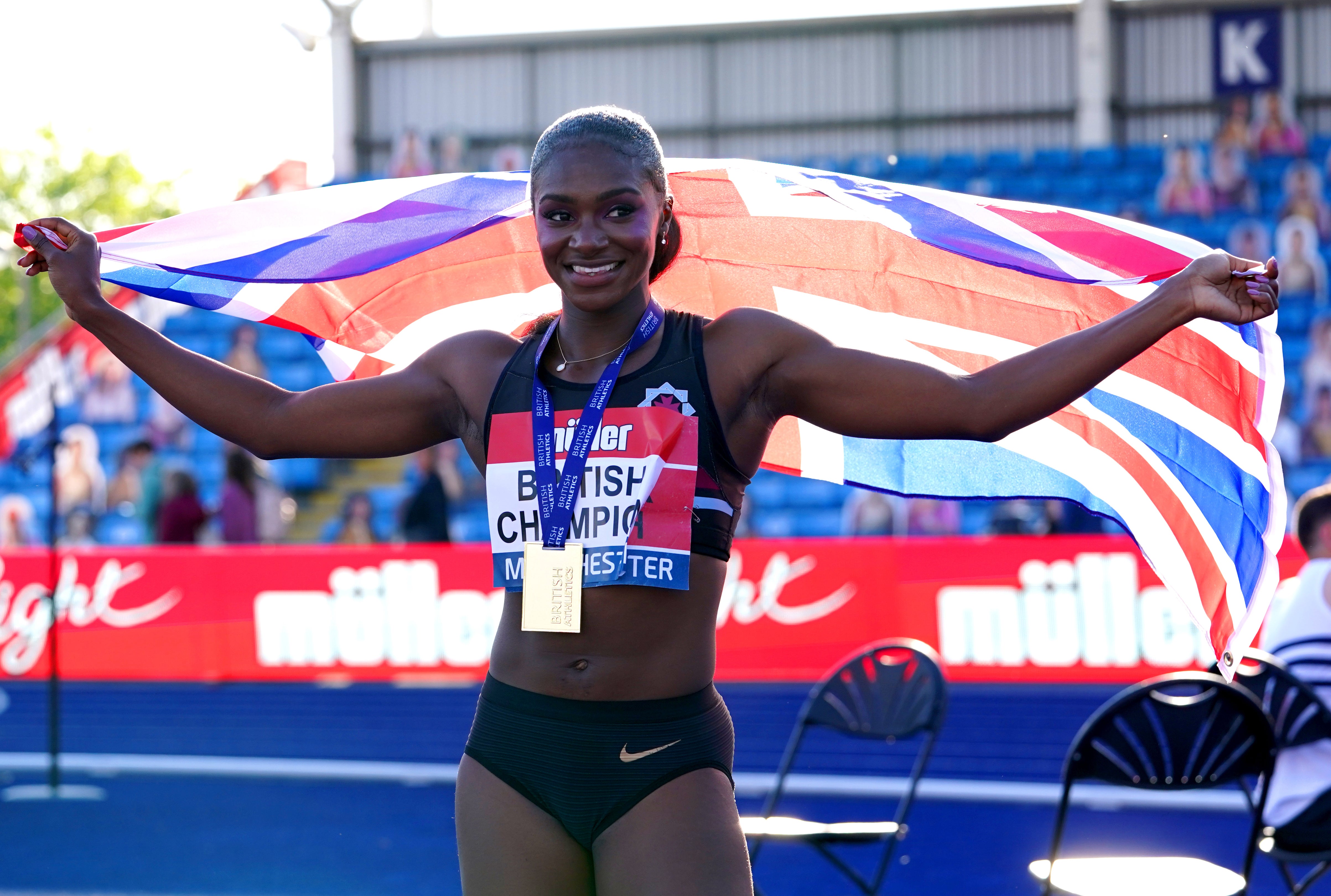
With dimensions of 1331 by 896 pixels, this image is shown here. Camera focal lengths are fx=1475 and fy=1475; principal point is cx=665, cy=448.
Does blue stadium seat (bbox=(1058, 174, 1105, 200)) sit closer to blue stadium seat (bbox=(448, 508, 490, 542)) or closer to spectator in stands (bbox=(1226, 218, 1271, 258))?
spectator in stands (bbox=(1226, 218, 1271, 258))

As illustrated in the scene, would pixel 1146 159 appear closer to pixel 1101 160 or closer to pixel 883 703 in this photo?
pixel 1101 160

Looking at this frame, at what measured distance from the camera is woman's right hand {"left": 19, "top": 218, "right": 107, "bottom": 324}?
2.52 m

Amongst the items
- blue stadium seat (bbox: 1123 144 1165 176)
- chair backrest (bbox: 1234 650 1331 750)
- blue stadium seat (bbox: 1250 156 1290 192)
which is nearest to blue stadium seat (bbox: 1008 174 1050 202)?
blue stadium seat (bbox: 1123 144 1165 176)

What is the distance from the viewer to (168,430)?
1670 cm

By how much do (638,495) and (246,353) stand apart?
14.6 metres

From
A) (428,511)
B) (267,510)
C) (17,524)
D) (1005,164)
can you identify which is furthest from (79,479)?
(1005,164)

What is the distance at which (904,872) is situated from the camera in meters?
5.71

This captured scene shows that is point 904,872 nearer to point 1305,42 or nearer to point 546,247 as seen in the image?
point 546,247

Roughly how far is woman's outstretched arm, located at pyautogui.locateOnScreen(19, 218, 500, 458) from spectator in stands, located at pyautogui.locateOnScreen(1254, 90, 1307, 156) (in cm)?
1737

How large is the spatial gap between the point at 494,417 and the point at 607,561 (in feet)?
1.02

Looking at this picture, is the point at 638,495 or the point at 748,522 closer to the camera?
the point at 638,495

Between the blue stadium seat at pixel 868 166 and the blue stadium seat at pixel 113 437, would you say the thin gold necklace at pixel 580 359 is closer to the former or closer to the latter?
the blue stadium seat at pixel 113 437

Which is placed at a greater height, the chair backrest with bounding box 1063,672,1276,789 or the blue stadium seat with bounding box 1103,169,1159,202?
the blue stadium seat with bounding box 1103,169,1159,202

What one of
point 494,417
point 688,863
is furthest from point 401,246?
point 688,863
